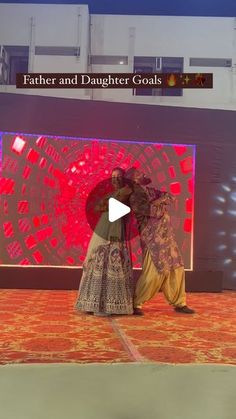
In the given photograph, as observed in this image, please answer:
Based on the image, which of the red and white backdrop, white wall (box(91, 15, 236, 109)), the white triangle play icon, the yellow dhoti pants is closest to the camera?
the white triangle play icon

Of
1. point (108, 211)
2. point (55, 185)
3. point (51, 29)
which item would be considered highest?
point (51, 29)

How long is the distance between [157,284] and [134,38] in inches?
587

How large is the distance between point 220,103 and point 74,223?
12.3 m

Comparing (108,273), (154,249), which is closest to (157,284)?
(154,249)

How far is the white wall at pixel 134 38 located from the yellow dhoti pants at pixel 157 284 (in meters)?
13.3

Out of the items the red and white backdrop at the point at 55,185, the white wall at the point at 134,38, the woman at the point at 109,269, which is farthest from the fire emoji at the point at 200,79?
the white wall at the point at 134,38

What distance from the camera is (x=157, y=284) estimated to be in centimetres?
450

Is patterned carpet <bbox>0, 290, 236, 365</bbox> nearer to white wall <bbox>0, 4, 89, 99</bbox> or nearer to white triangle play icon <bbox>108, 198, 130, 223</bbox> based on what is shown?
white triangle play icon <bbox>108, 198, 130, 223</bbox>

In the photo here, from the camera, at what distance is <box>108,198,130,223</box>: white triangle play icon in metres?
4.23

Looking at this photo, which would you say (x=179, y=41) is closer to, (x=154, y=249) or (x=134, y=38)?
(x=134, y=38)

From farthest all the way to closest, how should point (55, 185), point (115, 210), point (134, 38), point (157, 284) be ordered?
1. point (134, 38)
2. point (55, 185)
3. point (157, 284)
4. point (115, 210)

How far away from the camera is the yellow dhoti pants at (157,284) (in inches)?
175

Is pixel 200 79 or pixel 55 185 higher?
pixel 200 79

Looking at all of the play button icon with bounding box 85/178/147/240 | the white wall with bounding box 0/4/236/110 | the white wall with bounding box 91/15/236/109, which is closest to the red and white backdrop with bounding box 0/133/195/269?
the play button icon with bounding box 85/178/147/240
